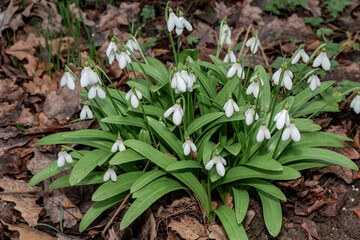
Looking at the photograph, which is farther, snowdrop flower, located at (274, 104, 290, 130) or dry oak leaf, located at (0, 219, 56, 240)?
dry oak leaf, located at (0, 219, 56, 240)

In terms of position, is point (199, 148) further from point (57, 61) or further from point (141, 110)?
point (57, 61)

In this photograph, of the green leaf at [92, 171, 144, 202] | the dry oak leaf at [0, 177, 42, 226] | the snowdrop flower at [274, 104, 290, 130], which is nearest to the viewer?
the snowdrop flower at [274, 104, 290, 130]

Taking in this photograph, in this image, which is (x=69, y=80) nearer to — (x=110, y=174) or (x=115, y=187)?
(x=110, y=174)

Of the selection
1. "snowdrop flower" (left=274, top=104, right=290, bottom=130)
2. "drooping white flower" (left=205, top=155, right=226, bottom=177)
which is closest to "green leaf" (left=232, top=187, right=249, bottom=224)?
"drooping white flower" (left=205, top=155, right=226, bottom=177)

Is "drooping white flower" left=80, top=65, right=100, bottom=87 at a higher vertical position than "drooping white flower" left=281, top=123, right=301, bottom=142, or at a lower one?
higher

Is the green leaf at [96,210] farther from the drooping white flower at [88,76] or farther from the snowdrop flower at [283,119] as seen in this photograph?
the snowdrop flower at [283,119]

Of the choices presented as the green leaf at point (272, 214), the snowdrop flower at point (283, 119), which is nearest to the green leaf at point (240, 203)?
the green leaf at point (272, 214)

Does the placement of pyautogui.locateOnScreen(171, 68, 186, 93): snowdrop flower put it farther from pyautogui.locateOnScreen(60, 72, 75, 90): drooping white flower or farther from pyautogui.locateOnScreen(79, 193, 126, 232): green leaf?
pyautogui.locateOnScreen(79, 193, 126, 232): green leaf
